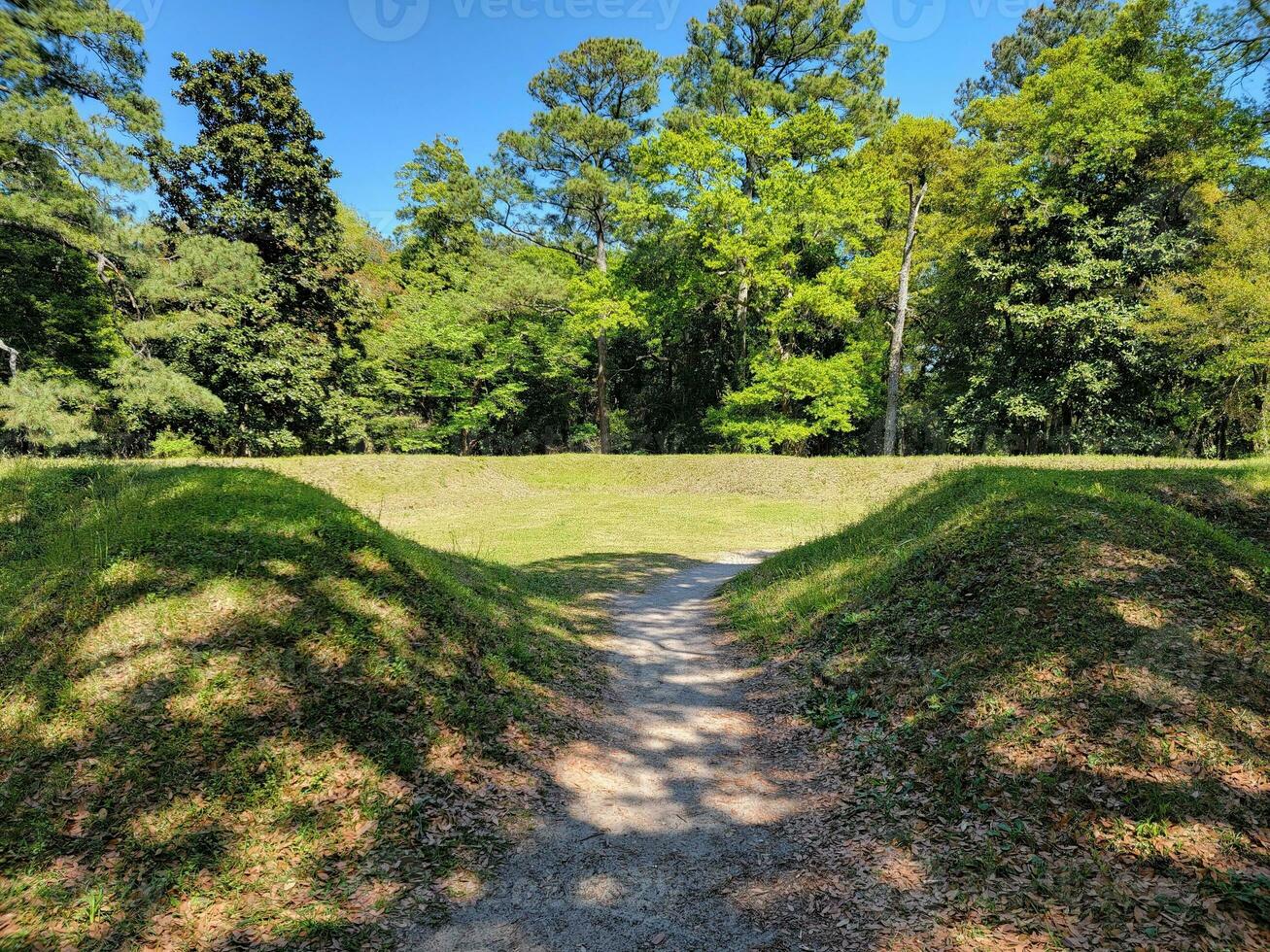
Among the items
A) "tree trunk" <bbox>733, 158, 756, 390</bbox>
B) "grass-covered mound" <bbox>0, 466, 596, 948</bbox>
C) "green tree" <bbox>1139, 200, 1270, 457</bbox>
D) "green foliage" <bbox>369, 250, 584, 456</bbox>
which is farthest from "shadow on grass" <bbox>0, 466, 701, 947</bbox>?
"green foliage" <bbox>369, 250, 584, 456</bbox>

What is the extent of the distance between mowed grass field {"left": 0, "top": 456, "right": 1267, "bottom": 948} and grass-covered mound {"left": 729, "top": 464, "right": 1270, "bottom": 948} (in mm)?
65

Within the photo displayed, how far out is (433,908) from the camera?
3.31 m

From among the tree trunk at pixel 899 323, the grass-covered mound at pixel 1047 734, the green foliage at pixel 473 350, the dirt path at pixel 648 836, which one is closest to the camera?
the grass-covered mound at pixel 1047 734

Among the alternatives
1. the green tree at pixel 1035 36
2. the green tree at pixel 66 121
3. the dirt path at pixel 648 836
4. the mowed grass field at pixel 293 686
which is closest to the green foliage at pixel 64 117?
the green tree at pixel 66 121

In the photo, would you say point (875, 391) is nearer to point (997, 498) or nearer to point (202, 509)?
point (997, 498)

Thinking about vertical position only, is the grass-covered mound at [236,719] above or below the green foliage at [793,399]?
below

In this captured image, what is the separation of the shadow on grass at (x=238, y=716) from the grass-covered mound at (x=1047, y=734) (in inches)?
98.4

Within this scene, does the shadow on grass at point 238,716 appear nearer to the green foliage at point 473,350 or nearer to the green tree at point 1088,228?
the green foliage at point 473,350

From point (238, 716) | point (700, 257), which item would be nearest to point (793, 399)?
point (700, 257)

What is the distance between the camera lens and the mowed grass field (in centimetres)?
319

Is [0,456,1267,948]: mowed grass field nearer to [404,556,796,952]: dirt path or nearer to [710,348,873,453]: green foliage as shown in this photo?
[404,556,796,952]: dirt path

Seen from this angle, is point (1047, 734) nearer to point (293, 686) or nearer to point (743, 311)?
point (293, 686)

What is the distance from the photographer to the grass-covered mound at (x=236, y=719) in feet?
10.3

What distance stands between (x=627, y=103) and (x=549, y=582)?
3287 centimetres
